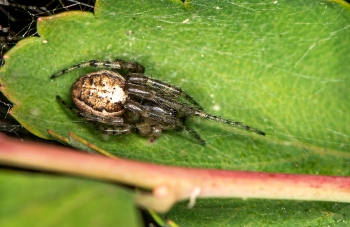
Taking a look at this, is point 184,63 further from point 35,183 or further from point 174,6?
point 35,183

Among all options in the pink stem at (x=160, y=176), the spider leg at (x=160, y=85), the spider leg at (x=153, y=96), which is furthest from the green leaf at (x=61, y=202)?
the spider leg at (x=153, y=96)

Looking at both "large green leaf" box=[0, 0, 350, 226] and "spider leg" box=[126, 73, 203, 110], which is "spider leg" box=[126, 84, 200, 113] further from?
"large green leaf" box=[0, 0, 350, 226]

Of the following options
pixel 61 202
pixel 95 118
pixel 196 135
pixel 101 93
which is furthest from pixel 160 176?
pixel 101 93

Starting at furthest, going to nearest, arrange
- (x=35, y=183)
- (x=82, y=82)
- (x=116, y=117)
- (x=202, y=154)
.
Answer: (x=116, y=117), (x=82, y=82), (x=202, y=154), (x=35, y=183)

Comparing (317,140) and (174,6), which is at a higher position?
(174,6)

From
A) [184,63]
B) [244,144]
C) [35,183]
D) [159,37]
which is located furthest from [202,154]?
[35,183]

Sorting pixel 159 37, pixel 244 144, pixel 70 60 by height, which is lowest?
pixel 244 144

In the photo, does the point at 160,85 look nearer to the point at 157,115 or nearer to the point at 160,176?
the point at 157,115
